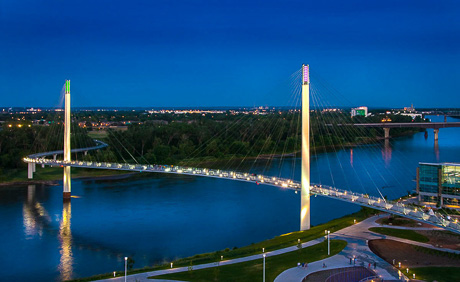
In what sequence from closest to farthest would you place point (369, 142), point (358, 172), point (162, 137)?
point (358, 172), point (162, 137), point (369, 142)

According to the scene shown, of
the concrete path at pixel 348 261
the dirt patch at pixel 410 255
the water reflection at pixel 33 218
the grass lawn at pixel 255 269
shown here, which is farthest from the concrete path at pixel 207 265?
the water reflection at pixel 33 218

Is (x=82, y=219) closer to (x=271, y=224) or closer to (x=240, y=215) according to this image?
(x=240, y=215)

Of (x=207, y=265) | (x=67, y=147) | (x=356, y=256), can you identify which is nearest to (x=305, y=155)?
(x=356, y=256)

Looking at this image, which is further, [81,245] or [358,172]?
[358,172]

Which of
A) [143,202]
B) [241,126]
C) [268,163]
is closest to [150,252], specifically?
[143,202]

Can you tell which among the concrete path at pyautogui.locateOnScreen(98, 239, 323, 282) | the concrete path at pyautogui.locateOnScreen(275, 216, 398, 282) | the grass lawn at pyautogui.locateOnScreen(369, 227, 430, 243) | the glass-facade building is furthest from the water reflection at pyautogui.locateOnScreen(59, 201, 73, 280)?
the glass-facade building

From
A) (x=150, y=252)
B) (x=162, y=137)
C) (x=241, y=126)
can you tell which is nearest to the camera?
(x=150, y=252)
